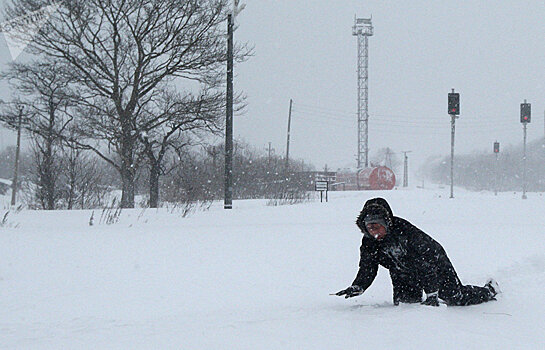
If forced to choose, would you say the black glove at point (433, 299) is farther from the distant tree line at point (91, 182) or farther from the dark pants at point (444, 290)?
the distant tree line at point (91, 182)

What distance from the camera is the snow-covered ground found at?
3.48 meters

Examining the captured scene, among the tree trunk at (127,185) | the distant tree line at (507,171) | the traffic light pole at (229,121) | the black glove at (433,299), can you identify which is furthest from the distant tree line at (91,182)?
the distant tree line at (507,171)

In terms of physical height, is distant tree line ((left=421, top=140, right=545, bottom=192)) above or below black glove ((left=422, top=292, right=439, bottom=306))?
above

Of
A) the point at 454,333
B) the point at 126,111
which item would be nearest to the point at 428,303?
the point at 454,333

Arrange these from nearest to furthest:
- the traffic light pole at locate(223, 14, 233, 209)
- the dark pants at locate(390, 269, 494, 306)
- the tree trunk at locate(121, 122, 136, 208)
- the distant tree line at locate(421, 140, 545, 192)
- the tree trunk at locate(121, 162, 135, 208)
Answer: the dark pants at locate(390, 269, 494, 306)
the traffic light pole at locate(223, 14, 233, 209)
the tree trunk at locate(121, 122, 136, 208)
the tree trunk at locate(121, 162, 135, 208)
the distant tree line at locate(421, 140, 545, 192)

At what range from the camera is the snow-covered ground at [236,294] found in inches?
137

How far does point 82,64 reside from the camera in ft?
66.9

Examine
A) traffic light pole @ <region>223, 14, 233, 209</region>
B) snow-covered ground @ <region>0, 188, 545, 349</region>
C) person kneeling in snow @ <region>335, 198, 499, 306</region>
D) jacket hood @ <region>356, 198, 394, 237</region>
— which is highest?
traffic light pole @ <region>223, 14, 233, 209</region>

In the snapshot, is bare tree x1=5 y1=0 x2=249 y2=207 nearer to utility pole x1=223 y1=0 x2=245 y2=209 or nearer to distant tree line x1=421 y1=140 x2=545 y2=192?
utility pole x1=223 y1=0 x2=245 y2=209

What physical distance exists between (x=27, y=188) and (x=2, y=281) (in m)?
18.3

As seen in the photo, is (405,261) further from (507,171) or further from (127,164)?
(507,171)

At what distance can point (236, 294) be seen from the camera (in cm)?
490

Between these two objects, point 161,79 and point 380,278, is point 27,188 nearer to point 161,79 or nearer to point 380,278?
point 161,79

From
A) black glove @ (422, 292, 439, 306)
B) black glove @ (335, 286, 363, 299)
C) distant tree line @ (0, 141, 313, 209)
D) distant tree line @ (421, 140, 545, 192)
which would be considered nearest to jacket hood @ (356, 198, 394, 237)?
black glove @ (335, 286, 363, 299)
